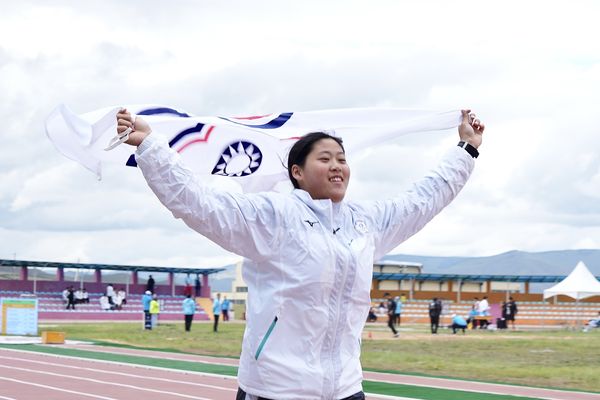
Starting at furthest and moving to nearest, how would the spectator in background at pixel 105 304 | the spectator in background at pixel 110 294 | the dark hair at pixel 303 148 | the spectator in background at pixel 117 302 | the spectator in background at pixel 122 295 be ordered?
1. the spectator in background at pixel 122 295
2. the spectator in background at pixel 110 294
3. the spectator in background at pixel 117 302
4. the spectator in background at pixel 105 304
5. the dark hair at pixel 303 148

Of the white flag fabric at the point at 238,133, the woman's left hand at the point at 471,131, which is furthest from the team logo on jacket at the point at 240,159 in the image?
the woman's left hand at the point at 471,131

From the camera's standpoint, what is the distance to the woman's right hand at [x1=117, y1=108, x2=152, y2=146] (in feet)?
11.9

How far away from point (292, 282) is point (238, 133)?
2469 mm

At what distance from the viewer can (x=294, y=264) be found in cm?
378

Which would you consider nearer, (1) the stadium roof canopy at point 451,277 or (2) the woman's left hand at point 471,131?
(2) the woman's left hand at point 471,131

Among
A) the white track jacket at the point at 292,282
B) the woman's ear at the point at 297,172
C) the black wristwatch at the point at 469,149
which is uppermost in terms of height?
the black wristwatch at the point at 469,149

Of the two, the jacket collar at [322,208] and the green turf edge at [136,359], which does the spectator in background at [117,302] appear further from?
the jacket collar at [322,208]

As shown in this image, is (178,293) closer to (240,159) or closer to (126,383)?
(126,383)

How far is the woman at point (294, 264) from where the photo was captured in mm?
3693

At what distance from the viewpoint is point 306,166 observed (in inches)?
157

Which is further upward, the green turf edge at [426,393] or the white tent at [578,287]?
the white tent at [578,287]

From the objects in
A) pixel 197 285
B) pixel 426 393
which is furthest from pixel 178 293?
pixel 426 393

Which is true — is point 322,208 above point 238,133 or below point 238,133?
below

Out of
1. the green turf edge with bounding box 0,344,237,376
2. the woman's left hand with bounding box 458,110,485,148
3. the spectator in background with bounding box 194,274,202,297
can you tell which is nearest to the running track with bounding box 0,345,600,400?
the green turf edge with bounding box 0,344,237,376
